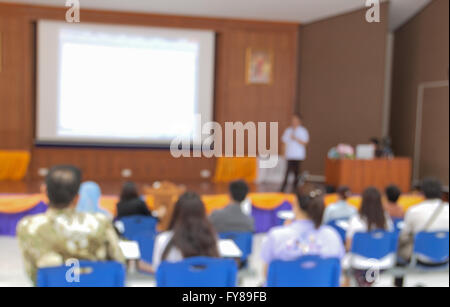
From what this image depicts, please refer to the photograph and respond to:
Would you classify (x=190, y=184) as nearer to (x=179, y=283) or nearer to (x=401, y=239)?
(x=401, y=239)

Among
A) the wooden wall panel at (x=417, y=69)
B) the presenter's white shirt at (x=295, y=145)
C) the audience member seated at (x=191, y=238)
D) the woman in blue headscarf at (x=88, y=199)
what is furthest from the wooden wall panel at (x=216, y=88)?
the audience member seated at (x=191, y=238)

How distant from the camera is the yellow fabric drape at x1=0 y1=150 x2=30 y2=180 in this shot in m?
9.27

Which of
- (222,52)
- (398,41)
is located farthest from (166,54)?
(398,41)

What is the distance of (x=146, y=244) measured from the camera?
3410 millimetres

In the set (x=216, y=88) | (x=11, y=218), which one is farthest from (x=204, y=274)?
(x=216, y=88)

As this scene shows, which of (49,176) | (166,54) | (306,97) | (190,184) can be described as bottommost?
(190,184)

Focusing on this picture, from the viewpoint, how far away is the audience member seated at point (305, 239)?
9.02 ft

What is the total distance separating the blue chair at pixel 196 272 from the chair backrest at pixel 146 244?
1022 millimetres

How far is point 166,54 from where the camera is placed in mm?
10117

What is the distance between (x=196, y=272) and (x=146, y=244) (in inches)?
44.9

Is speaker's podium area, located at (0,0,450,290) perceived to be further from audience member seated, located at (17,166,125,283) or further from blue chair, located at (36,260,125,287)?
audience member seated, located at (17,166,125,283)

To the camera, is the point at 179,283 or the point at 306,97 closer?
the point at 179,283

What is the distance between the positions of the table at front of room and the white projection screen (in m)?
3.21
